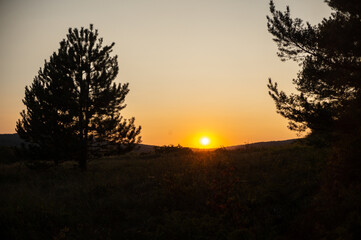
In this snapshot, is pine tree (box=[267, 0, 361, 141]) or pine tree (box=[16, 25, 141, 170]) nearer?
pine tree (box=[267, 0, 361, 141])

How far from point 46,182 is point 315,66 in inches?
606

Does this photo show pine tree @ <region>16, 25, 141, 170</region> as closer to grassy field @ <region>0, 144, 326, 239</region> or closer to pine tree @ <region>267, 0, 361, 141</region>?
grassy field @ <region>0, 144, 326, 239</region>

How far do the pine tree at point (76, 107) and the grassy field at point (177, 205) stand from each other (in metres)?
3.31

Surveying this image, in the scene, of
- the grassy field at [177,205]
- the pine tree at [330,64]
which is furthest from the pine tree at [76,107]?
the pine tree at [330,64]

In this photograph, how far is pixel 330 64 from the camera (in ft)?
32.7

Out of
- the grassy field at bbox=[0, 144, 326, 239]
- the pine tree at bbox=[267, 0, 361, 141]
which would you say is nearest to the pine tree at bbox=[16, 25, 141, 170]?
the grassy field at bbox=[0, 144, 326, 239]

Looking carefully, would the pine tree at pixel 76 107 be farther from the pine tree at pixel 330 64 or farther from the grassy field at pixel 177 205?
the pine tree at pixel 330 64

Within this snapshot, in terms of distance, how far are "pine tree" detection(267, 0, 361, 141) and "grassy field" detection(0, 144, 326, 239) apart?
7.43ft

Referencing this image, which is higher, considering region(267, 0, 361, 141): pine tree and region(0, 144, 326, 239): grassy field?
region(267, 0, 361, 141): pine tree

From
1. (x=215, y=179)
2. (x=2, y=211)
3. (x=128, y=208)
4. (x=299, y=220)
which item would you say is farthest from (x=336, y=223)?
(x=2, y=211)

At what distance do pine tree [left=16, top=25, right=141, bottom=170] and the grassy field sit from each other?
130 inches

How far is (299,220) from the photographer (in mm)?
8023

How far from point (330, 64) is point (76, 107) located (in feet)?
45.4

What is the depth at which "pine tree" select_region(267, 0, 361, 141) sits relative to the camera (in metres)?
9.33
